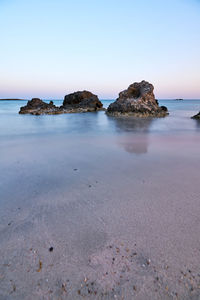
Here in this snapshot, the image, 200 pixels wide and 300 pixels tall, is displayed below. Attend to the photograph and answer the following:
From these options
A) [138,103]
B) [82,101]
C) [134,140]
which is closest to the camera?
[134,140]

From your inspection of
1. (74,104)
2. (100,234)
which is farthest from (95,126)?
(74,104)

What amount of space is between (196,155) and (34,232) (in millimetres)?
6430

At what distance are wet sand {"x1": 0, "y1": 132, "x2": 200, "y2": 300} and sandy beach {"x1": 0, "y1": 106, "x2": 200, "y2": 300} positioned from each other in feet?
0.04

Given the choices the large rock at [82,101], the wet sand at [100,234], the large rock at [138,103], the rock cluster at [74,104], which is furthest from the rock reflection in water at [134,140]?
the large rock at [82,101]

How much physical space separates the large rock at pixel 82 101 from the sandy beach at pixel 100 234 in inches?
1363

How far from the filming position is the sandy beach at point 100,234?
6.07 ft

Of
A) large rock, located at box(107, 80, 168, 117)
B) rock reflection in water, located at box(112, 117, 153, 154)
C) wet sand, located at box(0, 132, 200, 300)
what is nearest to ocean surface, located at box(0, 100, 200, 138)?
rock reflection in water, located at box(112, 117, 153, 154)

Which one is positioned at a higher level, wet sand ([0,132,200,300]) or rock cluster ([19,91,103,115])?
rock cluster ([19,91,103,115])

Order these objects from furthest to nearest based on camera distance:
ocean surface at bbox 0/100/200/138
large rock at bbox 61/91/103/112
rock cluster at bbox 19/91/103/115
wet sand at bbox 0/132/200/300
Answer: large rock at bbox 61/91/103/112 < rock cluster at bbox 19/91/103/115 < ocean surface at bbox 0/100/200/138 < wet sand at bbox 0/132/200/300

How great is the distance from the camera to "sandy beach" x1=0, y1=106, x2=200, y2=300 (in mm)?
1849

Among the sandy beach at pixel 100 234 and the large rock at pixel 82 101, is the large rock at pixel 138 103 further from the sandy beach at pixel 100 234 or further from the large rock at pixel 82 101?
the sandy beach at pixel 100 234

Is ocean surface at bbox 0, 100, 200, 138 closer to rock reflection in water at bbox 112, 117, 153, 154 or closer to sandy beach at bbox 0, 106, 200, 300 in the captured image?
rock reflection in water at bbox 112, 117, 153, 154

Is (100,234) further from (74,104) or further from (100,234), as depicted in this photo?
(74,104)

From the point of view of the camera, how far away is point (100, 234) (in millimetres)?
2543
